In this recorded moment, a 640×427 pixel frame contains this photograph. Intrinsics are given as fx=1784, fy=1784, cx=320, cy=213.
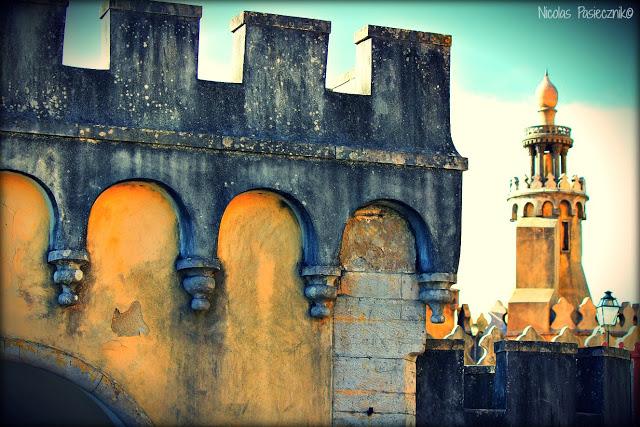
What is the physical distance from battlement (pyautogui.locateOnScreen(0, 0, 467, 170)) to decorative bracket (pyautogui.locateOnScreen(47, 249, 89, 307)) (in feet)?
3.68

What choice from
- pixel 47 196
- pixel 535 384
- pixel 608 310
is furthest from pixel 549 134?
pixel 47 196

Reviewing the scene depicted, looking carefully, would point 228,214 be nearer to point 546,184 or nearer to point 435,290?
point 435,290

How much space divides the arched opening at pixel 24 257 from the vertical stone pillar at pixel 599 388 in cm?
643

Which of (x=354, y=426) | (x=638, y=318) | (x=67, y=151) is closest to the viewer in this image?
(x=67, y=151)

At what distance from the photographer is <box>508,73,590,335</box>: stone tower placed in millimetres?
53250

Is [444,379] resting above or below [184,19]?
below

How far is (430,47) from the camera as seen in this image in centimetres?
1856

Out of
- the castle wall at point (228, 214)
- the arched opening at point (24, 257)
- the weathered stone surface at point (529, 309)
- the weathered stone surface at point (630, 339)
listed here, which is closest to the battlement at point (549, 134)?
the weathered stone surface at point (529, 309)

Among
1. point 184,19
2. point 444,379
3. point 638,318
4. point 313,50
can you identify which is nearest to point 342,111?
point 313,50

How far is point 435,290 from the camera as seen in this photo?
1816cm

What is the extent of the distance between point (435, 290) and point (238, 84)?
291cm

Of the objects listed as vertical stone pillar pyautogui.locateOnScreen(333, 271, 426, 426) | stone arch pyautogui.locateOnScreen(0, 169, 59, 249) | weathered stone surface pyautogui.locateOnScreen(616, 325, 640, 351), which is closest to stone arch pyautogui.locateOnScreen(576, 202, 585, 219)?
weathered stone surface pyautogui.locateOnScreen(616, 325, 640, 351)

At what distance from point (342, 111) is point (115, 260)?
2842mm

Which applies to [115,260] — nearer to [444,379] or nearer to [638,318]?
[444,379]
